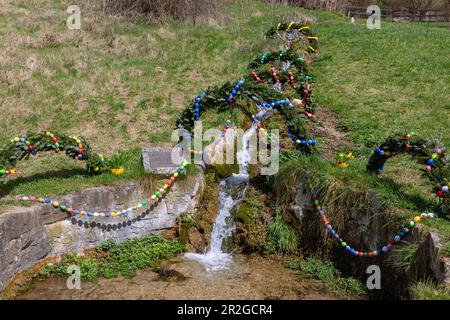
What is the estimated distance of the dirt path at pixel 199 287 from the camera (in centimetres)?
613

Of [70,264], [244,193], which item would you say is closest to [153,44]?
[244,193]

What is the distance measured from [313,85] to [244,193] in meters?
5.27

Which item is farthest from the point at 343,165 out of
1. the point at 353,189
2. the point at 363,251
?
the point at 363,251

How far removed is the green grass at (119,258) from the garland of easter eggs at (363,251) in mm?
2181

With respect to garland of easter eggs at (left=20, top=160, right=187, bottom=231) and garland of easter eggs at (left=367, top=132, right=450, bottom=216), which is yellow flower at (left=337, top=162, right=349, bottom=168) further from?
garland of easter eggs at (left=20, top=160, right=187, bottom=231)

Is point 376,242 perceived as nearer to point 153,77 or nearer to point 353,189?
point 353,189

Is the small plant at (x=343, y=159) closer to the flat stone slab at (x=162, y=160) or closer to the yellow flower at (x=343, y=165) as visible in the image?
the yellow flower at (x=343, y=165)

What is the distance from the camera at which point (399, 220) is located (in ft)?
20.1

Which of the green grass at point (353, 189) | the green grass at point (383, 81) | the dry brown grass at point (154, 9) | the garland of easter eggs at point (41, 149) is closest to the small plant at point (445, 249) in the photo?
the green grass at point (353, 189)

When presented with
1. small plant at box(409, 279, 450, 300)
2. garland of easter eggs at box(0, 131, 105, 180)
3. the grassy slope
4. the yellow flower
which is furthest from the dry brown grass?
small plant at box(409, 279, 450, 300)

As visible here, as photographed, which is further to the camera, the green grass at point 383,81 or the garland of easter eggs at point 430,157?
the green grass at point 383,81

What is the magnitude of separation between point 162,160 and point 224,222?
1.41 meters
